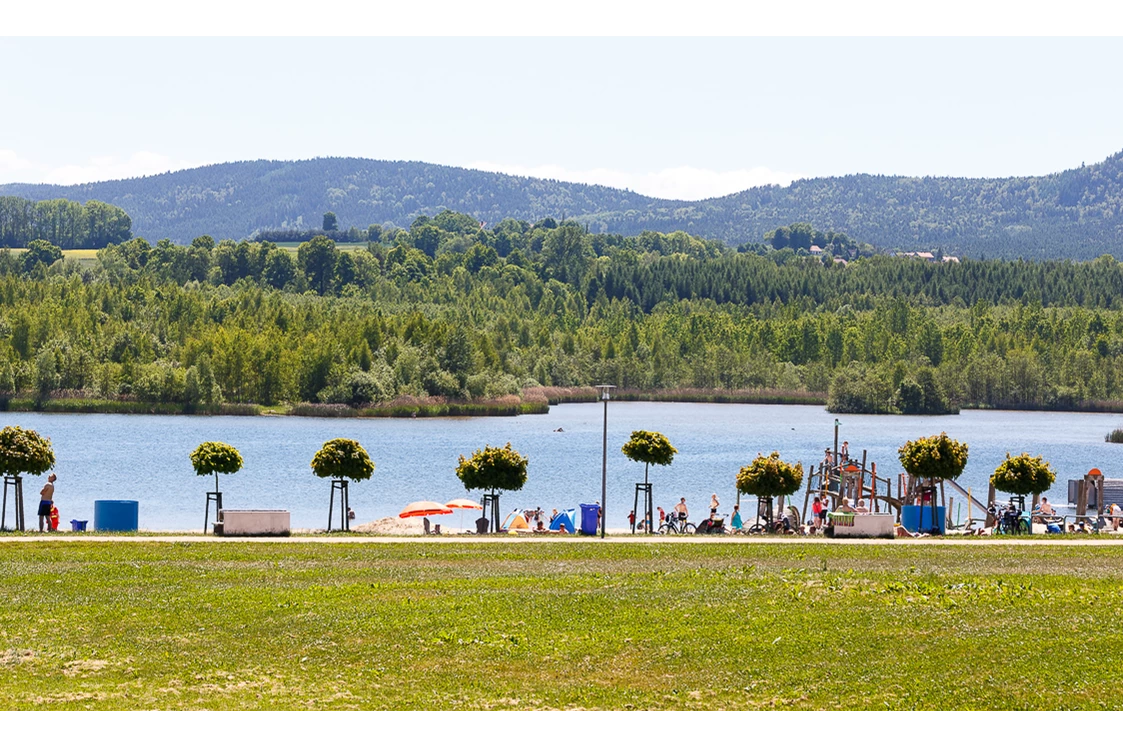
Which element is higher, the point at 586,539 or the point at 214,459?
the point at 214,459

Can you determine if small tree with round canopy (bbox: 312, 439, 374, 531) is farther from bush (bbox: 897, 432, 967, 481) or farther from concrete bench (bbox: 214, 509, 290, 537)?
bush (bbox: 897, 432, 967, 481)

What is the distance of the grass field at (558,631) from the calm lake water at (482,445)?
2880 cm

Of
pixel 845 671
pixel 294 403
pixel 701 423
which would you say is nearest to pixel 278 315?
pixel 294 403

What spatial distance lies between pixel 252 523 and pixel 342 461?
6.42 meters

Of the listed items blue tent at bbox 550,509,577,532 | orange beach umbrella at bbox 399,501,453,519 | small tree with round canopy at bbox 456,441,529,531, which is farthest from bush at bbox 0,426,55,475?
blue tent at bbox 550,509,577,532

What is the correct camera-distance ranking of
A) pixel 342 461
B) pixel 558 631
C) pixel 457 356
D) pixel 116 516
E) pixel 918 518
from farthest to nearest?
pixel 457 356, pixel 918 518, pixel 116 516, pixel 342 461, pixel 558 631

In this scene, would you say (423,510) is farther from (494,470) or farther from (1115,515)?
(1115,515)

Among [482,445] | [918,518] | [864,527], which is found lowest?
[918,518]

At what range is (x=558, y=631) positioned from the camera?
22.5 metres

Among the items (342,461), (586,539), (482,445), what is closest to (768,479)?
(586,539)

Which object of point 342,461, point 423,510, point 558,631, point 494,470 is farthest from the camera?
point 423,510

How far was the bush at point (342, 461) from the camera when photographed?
42406 mm

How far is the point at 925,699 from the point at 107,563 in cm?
1870

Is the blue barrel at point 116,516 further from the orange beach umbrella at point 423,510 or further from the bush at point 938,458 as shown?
the bush at point 938,458
